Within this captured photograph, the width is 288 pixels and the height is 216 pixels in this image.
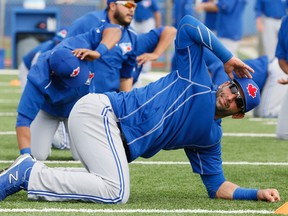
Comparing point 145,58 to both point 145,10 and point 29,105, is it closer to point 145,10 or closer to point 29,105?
point 29,105

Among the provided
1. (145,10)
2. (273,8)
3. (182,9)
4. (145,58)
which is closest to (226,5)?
(273,8)

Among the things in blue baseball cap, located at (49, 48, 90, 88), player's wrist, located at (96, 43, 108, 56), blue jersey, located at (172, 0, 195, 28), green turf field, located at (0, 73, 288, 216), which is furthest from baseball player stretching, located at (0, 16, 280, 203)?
blue jersey, located at (172, 0, 195, 28)

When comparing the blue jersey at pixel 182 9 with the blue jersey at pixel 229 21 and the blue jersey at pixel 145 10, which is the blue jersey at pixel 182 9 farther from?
the blue jersey at pixel 229 21

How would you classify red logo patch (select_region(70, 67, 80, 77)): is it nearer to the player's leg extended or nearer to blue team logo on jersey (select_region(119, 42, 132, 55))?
the player's leg extended

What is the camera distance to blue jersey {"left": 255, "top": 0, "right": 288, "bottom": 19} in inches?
594

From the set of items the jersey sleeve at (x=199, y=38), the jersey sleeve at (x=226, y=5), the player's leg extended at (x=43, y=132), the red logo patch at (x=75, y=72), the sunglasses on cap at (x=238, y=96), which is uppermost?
the jersey sleeve at (x=199, y=38)

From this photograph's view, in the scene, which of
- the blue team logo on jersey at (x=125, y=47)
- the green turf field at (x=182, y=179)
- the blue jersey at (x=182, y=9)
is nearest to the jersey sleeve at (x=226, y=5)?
the blue jersey at (x=182, y=9)

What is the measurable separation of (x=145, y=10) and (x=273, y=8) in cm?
315

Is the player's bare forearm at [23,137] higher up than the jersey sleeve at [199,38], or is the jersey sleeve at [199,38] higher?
the jersey sleeve at [199,38]

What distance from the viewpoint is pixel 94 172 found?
5.66 metres

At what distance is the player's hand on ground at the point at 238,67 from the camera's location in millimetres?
5547

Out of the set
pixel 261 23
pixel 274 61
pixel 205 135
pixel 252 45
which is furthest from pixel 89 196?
pixel 252 45

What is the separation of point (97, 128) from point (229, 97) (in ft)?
2.65

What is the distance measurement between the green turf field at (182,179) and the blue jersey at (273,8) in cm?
463
